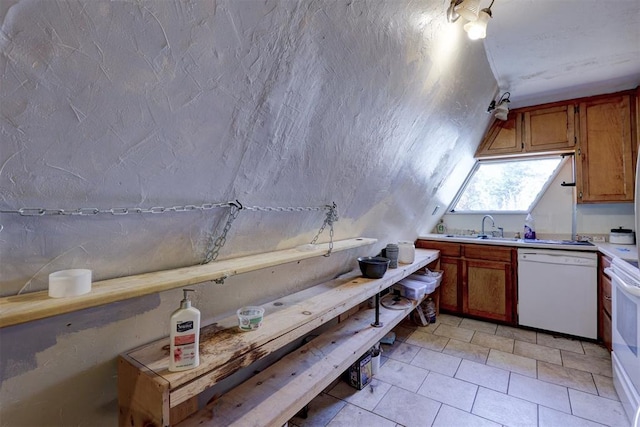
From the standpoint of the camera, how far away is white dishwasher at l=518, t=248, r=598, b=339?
2.69 metres

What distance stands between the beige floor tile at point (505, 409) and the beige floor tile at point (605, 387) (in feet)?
1.76

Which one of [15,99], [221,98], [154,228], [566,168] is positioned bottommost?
[154,228]

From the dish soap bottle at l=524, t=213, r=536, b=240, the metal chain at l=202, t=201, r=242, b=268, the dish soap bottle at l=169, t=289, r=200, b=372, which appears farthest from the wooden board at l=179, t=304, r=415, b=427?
the dish soap bottle at l=524, t=213, r=536, b=240

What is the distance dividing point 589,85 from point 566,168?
0.88 metres

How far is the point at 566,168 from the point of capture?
3285 millimetres

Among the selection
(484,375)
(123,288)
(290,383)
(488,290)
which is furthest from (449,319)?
(123,288)

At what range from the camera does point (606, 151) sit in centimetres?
285

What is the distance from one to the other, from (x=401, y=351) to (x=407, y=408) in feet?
2.42

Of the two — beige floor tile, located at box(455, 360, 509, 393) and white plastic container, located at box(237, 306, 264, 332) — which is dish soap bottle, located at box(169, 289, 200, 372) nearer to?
Answer: white plastic container, located at box(237, 306, 264, 332)

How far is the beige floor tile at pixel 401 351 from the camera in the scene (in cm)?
249

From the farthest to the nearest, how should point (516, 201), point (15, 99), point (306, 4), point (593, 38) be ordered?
point (516, 201)
point (593, 38)
point (306, 4)
point (15, 99)

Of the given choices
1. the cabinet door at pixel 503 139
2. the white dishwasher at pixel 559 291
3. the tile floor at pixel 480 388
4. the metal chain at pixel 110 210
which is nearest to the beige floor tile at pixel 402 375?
the tile floor at pixel 480 388

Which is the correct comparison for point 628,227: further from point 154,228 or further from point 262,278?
point 154,228

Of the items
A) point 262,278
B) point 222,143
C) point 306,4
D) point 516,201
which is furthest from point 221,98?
point 516,201
